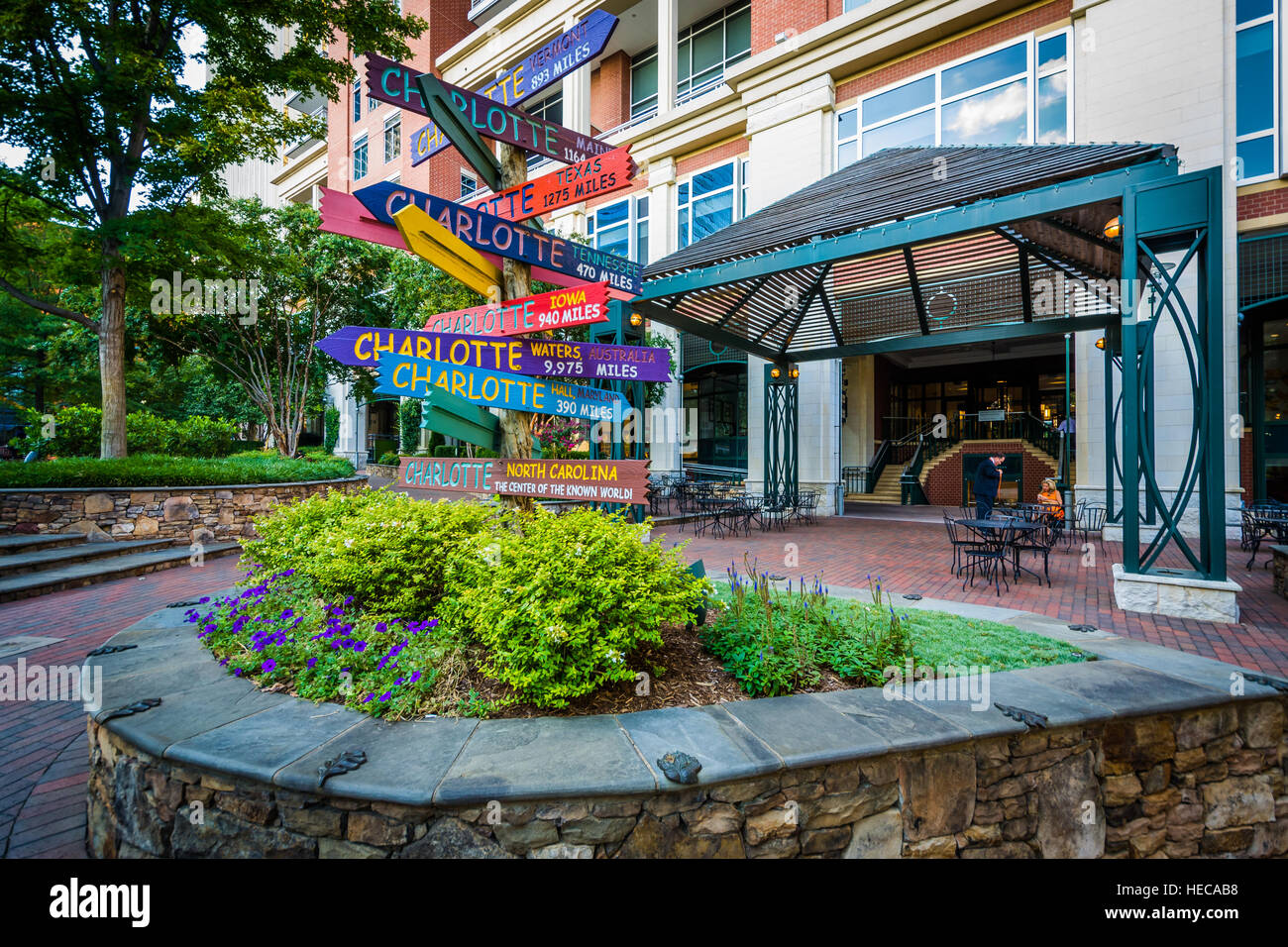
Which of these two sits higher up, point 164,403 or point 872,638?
point 164,403

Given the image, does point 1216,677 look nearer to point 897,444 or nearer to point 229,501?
point 229,501

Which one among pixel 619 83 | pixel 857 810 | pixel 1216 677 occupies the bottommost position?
pixel 857 810

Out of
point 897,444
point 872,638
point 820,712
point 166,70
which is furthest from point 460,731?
point 897,444

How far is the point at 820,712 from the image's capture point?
9.04 ft

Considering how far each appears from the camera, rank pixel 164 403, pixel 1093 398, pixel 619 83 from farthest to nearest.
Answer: pixel 164 403, pixel 619 83, pixel 1093 398

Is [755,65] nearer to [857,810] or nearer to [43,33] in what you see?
[43,33]

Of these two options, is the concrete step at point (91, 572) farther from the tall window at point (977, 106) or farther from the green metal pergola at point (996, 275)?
the tall window at point (977, 106)

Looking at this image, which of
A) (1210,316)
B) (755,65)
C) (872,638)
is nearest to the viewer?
(872,638)

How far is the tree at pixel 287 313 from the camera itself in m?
14.4

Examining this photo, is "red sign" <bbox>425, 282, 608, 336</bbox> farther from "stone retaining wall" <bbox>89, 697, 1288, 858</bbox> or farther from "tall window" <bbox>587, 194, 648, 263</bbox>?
"tall window" <bbox>587, 194, 648, 263</bbox>

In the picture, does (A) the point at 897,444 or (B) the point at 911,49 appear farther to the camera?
(A) the point at 897,444

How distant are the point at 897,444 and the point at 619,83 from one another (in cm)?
1711

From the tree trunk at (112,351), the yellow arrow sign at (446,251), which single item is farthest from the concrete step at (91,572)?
the yellow arrow sign at (446,251)

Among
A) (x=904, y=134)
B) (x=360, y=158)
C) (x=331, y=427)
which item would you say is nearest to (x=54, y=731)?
(x=904, y=134)
